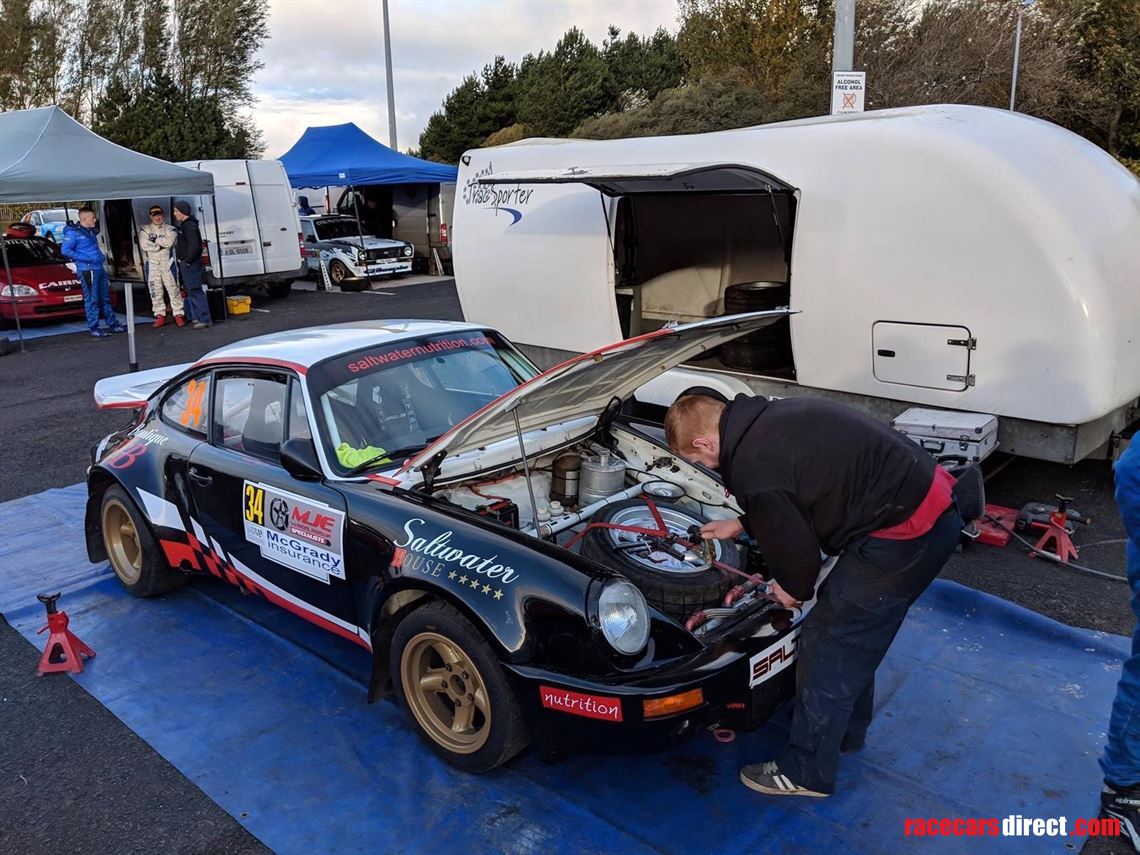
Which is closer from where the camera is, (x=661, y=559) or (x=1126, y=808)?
(x=1126, y=808)

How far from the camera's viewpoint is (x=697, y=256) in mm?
9555

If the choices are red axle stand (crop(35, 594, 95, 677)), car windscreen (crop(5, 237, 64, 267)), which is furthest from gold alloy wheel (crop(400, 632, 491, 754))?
car windscreen (crop(5, 237, 64, 267))

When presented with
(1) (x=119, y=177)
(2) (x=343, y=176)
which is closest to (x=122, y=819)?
(1) (x=119, y=177)

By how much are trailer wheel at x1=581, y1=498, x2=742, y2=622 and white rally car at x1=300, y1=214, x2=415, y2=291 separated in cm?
1673

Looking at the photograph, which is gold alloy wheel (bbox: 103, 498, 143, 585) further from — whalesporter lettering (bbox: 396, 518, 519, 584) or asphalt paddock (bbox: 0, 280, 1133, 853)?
whalesporter lettering (bbox: 396, 518, 519, 584)

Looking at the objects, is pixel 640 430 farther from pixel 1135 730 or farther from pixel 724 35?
pixel 724 35

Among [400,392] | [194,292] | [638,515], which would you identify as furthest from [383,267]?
[638,515]

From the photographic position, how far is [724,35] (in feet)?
80.3

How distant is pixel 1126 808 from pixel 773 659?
1259mm

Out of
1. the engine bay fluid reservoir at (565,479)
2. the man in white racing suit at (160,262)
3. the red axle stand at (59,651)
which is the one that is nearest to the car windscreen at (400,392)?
the engine bay fluid reservoir at (565,479)

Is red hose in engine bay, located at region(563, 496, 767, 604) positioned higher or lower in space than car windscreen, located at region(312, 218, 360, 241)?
lower

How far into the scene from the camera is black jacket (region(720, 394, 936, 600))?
2.65m

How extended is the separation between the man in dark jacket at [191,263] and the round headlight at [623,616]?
13.1 m

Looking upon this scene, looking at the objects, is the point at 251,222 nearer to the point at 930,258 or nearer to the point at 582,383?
the point at 930,258
